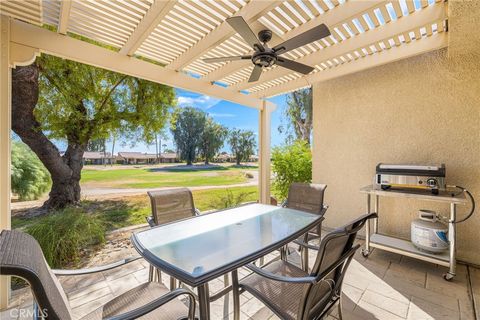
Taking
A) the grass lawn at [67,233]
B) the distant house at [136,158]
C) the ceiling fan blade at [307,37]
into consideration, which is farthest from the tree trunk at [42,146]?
the ceiling fan blade at [307,37]

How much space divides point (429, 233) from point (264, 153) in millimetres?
3181

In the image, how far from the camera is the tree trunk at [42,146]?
3910 mm

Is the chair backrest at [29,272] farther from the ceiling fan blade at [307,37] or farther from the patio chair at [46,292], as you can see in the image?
the ceiling fan blade at [307,37]

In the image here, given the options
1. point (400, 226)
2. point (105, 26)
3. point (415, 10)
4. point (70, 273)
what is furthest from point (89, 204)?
point (415, 10)

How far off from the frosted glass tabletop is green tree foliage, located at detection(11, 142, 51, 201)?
4.21 m

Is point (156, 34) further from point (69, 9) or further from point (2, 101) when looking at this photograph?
point (2, 101)

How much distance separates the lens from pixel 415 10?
2340 mm

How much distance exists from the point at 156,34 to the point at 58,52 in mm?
1110

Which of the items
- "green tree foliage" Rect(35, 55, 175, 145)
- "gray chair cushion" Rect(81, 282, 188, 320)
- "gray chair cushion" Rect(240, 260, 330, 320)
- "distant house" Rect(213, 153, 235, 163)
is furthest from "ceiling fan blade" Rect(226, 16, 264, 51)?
"distant house" Rect(213, 153, 235, 163)

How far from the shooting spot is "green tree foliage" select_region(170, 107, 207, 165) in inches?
338

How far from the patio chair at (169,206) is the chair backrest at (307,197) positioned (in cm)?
143

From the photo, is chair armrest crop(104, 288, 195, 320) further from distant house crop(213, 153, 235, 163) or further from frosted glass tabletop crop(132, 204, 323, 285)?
distant house crop(213, 153, 235, 163)

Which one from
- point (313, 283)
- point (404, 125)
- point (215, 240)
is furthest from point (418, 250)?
point (215, 240)

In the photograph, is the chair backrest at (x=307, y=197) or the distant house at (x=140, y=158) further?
the distant house at (x=140, y=158)
